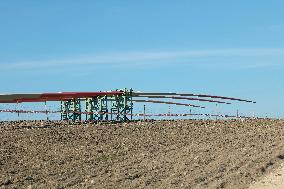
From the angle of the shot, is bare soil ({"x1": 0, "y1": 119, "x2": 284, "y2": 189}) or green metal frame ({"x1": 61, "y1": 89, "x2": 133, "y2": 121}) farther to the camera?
green metal frame ({"x1": 61, "y1": 89, "x2": 133, "y2": 121})

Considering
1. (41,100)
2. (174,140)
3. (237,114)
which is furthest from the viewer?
(41,100)

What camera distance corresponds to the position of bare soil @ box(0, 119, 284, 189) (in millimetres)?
15820

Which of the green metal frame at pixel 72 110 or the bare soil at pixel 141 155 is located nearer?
the bare soil at pixel 141 155

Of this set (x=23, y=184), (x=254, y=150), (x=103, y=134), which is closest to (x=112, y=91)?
(x=103, y=134)

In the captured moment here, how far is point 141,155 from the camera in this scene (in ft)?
65.2

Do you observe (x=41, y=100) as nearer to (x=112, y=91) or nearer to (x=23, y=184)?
(x=112, y=91)

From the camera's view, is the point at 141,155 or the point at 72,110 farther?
the point at 72,110

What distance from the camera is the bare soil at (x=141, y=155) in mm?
15820

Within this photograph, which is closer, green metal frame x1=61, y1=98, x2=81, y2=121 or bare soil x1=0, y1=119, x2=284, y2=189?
bare soil x1=0, y1=119, x2=284, y2=189

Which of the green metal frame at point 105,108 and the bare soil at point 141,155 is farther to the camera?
the green metal frame at point 105,108

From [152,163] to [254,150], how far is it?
406 centimetres

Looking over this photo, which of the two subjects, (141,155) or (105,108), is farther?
(105,108)

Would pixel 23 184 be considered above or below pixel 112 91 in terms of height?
below

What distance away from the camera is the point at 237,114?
35750mm
